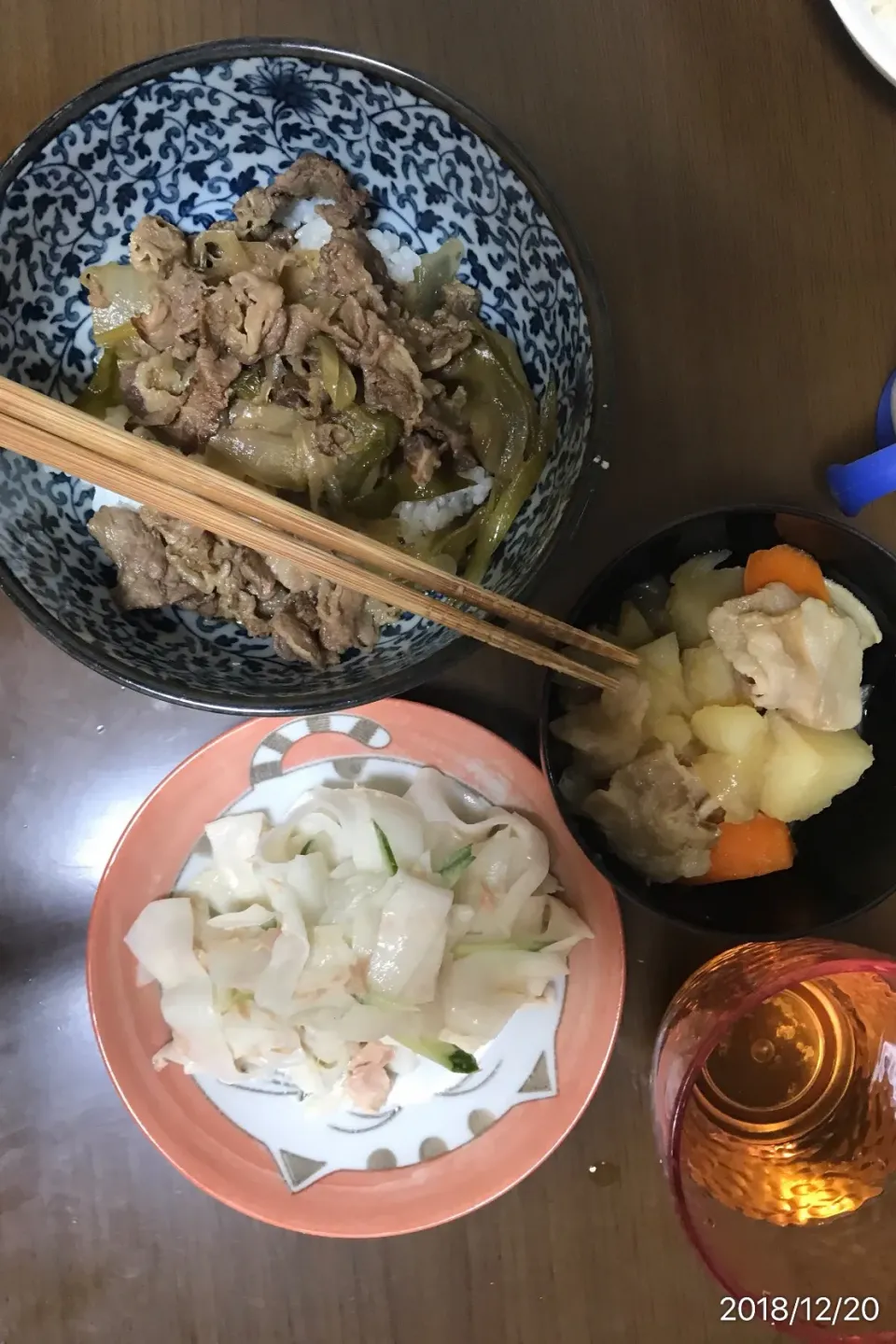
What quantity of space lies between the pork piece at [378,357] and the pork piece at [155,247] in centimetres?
18

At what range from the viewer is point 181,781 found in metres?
1.04

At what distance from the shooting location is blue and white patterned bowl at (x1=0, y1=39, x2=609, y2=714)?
→ 2.69ft

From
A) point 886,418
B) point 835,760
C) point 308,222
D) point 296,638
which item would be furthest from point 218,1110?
point 886,418

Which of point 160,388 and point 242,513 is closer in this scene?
point 242,513

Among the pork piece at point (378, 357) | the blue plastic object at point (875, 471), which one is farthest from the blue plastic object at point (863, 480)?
the pork piece at point (378, 357)

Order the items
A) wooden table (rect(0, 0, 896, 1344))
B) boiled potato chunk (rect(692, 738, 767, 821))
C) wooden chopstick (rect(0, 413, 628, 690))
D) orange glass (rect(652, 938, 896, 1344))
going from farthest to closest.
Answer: wooden table (rect(0, 0, 896, 1344)) < boiled potato chunk (rect(692, 738, 767, 821)) < orange glass (rect(652, 938, 896, 1344)) < wooden chopstick (rect(0, 413, 628, 690))

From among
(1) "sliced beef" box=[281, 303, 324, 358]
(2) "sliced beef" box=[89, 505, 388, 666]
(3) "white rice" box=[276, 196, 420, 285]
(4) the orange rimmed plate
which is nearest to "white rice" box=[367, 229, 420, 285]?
(3) "white rice" box=[276, 196, 420, 285]

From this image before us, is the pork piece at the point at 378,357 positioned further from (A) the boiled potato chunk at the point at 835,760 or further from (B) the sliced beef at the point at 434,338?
(A) the boiled potato chunk at the point at 835,760

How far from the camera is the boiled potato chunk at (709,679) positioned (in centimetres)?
95

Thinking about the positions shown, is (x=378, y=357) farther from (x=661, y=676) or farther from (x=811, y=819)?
(x=811, y=819)

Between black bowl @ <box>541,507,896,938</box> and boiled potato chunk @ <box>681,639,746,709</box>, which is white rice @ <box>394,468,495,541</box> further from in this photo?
boiled potato chunk @ <box>681,639,746,709</box>

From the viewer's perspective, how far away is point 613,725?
930mm
